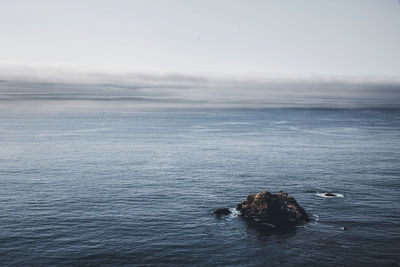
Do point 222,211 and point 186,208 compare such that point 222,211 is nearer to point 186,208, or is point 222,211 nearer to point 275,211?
point 186,208

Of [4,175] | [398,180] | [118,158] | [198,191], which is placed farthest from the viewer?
[118,158]

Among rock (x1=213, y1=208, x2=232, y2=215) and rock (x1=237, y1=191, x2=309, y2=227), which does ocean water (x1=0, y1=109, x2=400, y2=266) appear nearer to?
rock (x1=213, y1=208, x2=232, y2=215)

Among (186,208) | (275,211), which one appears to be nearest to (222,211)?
(186,208)

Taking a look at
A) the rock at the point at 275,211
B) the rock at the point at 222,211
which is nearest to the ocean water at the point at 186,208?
the rock at the point at 222,211

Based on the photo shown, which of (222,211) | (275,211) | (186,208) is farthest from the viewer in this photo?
(186,208)

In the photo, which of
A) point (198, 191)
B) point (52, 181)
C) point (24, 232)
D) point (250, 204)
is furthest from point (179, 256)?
point (52, 181)

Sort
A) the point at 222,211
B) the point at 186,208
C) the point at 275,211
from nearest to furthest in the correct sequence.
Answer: the point at 275,211 < the point at 222,211 < the point at 186,208

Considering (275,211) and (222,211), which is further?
(222,211)

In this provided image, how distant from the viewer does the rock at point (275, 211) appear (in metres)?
80.0

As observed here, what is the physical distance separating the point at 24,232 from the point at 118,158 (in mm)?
83665

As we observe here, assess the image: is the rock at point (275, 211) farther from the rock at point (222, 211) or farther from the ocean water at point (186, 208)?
the ocean water at point (186, 208)

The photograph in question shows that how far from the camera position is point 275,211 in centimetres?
8138

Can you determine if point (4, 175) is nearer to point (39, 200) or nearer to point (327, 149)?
point (39, 200)

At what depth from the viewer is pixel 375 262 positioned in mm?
61438
